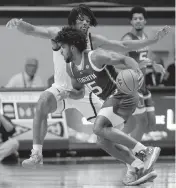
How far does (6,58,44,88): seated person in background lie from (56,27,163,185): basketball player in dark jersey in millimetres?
3500

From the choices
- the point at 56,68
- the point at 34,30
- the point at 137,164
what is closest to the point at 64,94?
the point at 56,68

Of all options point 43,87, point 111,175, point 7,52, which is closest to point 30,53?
point 7,52

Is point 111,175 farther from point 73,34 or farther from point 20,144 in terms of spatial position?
point 20,144

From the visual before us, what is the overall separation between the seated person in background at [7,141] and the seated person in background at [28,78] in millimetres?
750

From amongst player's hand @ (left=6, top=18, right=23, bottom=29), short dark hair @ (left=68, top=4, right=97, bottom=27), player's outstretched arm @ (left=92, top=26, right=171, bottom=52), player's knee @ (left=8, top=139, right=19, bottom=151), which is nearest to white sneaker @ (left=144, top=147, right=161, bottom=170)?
player's outstretched arm @ (left=92, top=26, right=171, bottom=52)

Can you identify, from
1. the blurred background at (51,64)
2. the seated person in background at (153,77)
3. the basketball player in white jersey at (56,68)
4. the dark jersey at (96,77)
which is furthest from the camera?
the seated person in background at (153,77)

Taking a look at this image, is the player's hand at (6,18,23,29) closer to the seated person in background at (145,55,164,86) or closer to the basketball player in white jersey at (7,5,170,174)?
the basketball player in white jersey at (7,5,170,174)

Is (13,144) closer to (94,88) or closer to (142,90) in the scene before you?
(142,90)

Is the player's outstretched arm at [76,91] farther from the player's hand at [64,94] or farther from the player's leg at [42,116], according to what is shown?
the player's leg at [42,116]

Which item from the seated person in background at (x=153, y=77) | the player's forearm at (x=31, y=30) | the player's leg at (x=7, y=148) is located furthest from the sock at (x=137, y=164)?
the seated person in background at (x=153, y=77)

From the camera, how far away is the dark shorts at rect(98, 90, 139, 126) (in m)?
6.73

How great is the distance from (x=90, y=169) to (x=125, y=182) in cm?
198

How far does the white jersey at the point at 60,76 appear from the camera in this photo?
7.54 metres

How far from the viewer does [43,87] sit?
10.6 meters
